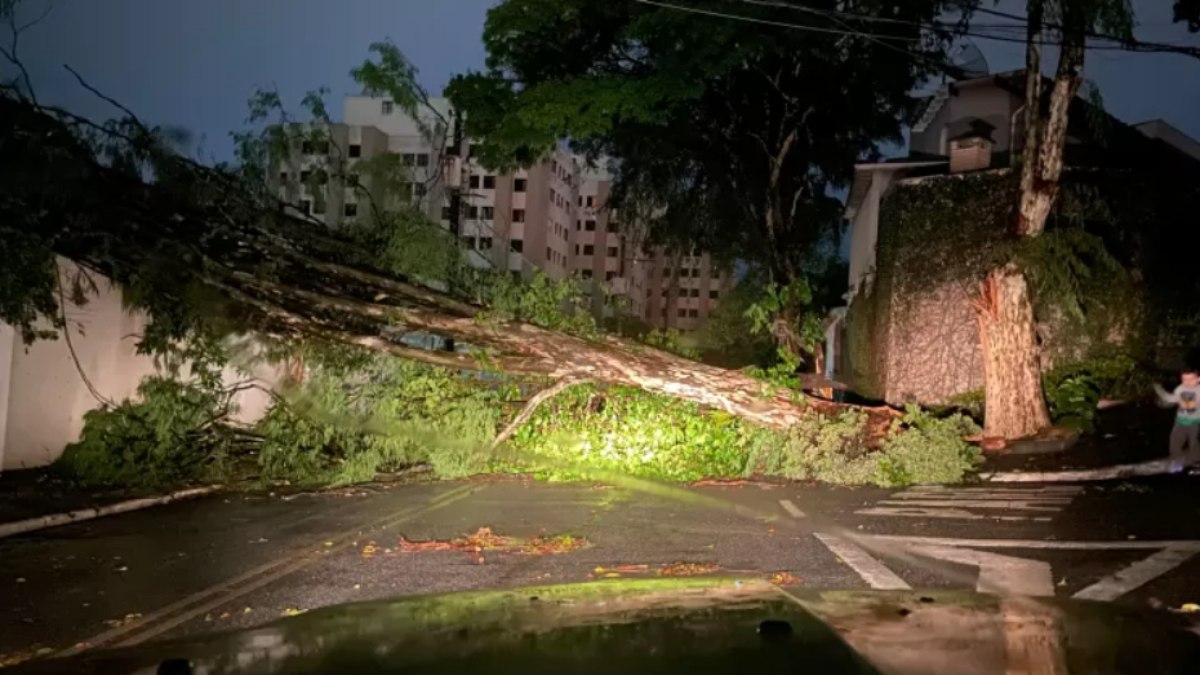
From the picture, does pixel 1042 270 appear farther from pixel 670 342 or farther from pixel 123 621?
pixel 123 621

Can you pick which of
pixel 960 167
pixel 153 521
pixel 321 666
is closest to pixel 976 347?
pixel 960 167

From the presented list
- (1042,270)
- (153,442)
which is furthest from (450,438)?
(1042,270)

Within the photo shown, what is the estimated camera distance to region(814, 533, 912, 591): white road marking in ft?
21.2

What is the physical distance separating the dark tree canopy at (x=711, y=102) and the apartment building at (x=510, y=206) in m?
1.84

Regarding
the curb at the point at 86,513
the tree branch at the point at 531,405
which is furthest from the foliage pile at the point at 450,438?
the curb at the point at 86,513

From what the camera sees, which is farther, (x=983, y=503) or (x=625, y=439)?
(x=625, y=439)

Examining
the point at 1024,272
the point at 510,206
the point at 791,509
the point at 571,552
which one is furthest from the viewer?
the point at 510,206

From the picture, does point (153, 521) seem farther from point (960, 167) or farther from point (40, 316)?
point (960, 167)

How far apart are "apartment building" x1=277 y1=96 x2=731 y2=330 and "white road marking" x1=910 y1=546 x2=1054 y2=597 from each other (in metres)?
8.03

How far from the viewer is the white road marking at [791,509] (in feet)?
31.9

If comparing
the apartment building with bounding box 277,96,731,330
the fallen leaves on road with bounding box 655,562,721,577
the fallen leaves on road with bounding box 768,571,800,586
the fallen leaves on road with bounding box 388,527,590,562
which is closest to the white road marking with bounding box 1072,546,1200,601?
the fallen leaves on road with bounding box 768,571,800,586

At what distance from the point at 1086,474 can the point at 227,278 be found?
10.7 metres

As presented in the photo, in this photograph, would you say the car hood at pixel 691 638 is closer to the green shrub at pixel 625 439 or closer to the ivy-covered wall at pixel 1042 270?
the green shrub at pixel 625 439

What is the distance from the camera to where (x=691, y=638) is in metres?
3.26
